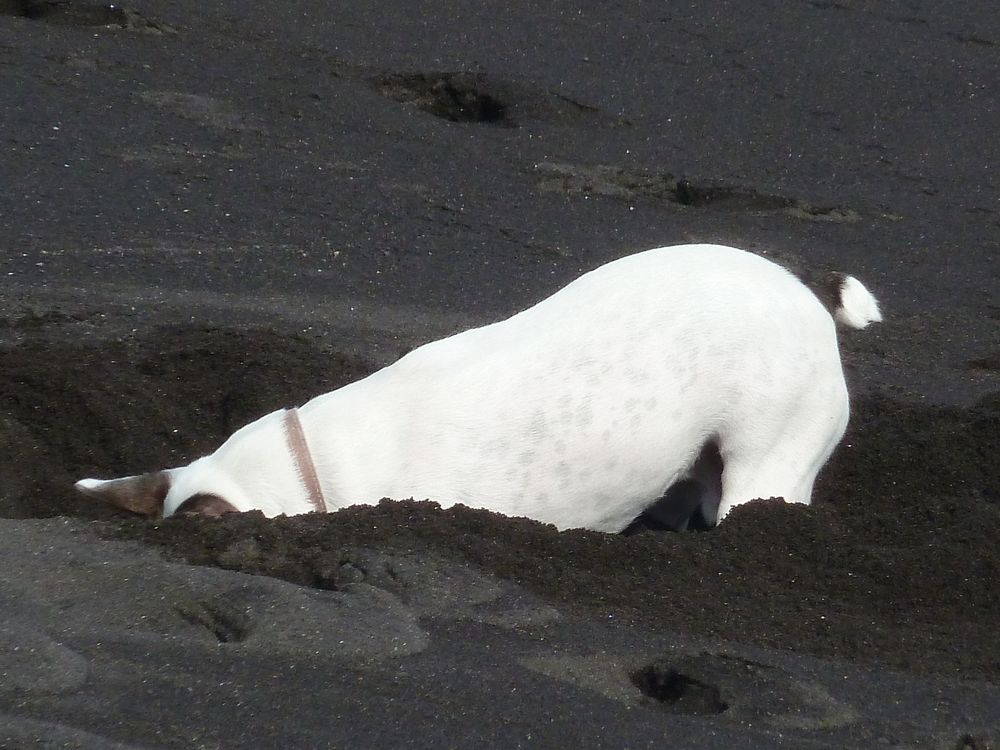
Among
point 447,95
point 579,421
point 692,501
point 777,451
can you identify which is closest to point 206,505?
point 579,421

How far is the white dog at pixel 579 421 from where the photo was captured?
14.0ft

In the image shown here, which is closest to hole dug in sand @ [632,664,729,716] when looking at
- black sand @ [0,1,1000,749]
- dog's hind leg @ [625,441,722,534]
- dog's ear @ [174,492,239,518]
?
black sand @ [0,1,1000,749]

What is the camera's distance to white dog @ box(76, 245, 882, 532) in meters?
4.26

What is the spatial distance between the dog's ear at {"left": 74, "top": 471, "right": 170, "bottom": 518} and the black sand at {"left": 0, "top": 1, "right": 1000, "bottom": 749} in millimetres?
347

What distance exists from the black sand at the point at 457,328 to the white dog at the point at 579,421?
30 centimetres

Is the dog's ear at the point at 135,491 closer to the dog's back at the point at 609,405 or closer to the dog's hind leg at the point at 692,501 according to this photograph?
the dog's back at the point at 609,405

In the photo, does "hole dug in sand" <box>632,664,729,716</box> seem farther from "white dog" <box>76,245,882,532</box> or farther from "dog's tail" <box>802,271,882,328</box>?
"dog's tail" <box>802,271,882,328</box>

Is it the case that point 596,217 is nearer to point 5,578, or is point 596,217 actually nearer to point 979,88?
point 979,88

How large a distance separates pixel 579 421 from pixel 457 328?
81.3 inches

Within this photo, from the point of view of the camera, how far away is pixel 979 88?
9.92 meters

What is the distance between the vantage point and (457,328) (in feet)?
20.6

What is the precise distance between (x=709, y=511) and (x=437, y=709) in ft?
6.12

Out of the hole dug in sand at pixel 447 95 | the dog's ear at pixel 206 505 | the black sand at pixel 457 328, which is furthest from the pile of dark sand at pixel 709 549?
the hole dug in sand at pixel 447 95

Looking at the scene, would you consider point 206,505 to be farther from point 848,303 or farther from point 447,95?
point 447,95
